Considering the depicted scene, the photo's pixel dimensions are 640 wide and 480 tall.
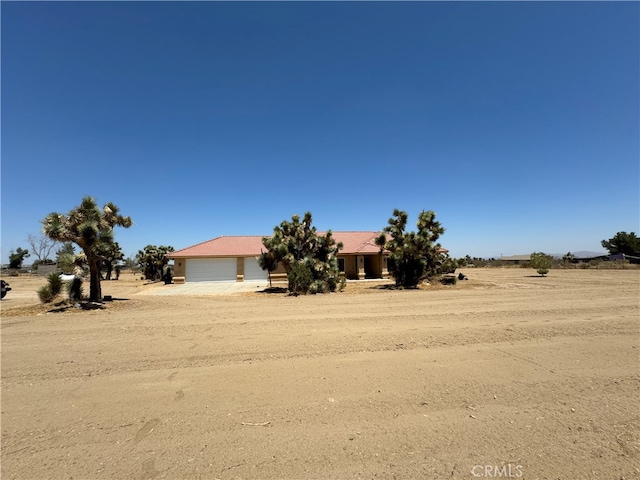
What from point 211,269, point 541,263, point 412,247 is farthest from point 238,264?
point 541,263

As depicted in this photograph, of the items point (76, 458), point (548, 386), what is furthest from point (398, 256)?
point (76, 458)

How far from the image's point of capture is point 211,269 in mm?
29203

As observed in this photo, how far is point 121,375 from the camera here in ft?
15.9

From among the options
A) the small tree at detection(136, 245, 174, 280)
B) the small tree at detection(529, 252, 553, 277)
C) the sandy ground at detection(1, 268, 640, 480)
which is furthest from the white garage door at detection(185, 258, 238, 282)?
the small tree at detection(529, 252, 553, 277)

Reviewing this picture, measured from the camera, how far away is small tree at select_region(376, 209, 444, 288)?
64.9 feet

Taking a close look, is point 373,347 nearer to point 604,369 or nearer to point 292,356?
point 292,356

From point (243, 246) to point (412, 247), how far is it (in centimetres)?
1791

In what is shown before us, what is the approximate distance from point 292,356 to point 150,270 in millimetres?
32472

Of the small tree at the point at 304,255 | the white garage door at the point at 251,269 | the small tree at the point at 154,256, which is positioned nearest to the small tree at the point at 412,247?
the small tree at the point at 304,255

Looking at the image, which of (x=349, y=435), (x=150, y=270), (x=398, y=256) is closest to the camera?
(x=349, y=435)

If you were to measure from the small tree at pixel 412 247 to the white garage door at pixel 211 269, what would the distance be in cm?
Result: 1540

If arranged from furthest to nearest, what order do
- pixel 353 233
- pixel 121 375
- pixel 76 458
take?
1. pixel 353 233
2. pixel 121 375
3. pixel 76 458

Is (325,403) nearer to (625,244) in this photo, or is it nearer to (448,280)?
(448,280)

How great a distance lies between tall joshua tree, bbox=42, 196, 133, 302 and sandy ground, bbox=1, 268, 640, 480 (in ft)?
20.8
